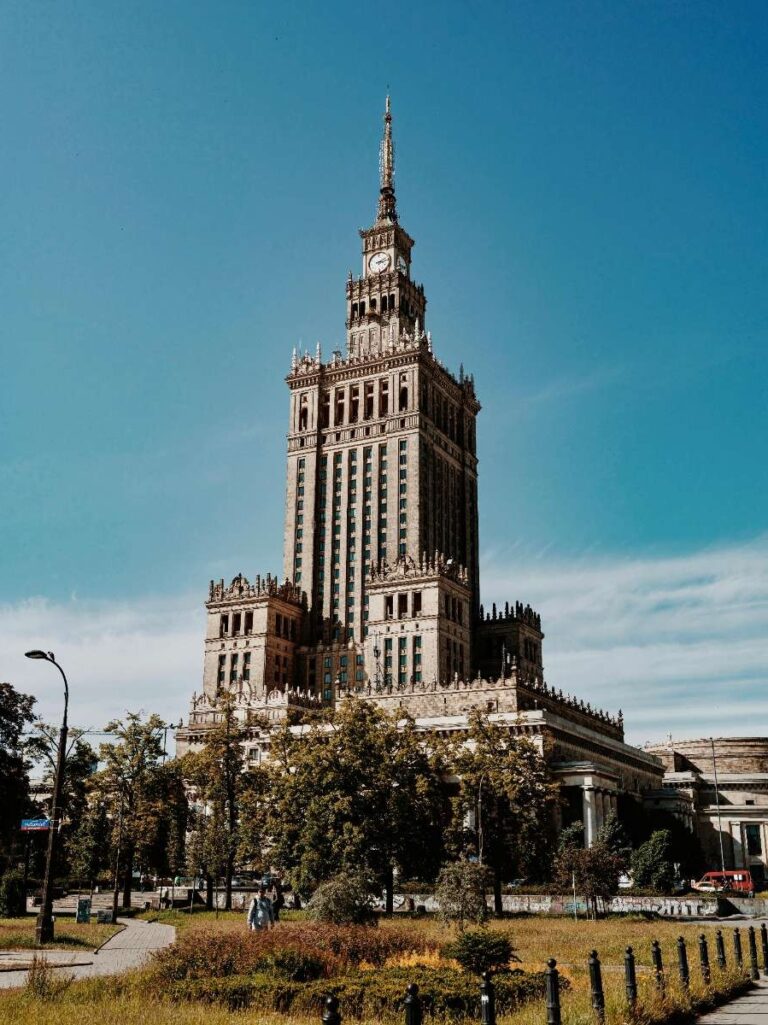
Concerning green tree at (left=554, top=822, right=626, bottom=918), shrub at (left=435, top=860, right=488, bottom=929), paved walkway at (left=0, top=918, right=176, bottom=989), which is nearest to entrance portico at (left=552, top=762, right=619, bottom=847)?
green tree at (left=554, top=822, right=626, bottom=918)

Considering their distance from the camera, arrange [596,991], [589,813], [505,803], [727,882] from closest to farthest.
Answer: [596,991]
[505,803]
[589,813]
[727,882]

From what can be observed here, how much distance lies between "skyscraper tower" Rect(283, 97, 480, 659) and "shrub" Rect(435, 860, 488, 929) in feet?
235

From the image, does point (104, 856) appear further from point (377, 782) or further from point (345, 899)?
point (345, 899)

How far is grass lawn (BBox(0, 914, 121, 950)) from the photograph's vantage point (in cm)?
3709

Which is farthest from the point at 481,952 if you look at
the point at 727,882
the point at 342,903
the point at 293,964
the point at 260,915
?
the point at 727,882

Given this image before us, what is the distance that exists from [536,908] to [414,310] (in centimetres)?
10788

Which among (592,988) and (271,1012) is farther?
(271,1012)

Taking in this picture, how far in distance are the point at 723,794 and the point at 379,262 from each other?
94595 millimetres

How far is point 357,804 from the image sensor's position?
66.9 m

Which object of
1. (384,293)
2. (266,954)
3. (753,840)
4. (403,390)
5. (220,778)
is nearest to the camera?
(266,954)

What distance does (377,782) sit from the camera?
68312 millimetres

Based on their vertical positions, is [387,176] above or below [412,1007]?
above

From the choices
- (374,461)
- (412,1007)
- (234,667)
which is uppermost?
(374,461)

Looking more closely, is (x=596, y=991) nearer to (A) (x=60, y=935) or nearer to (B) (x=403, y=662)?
(A) (x=60, y=935)
